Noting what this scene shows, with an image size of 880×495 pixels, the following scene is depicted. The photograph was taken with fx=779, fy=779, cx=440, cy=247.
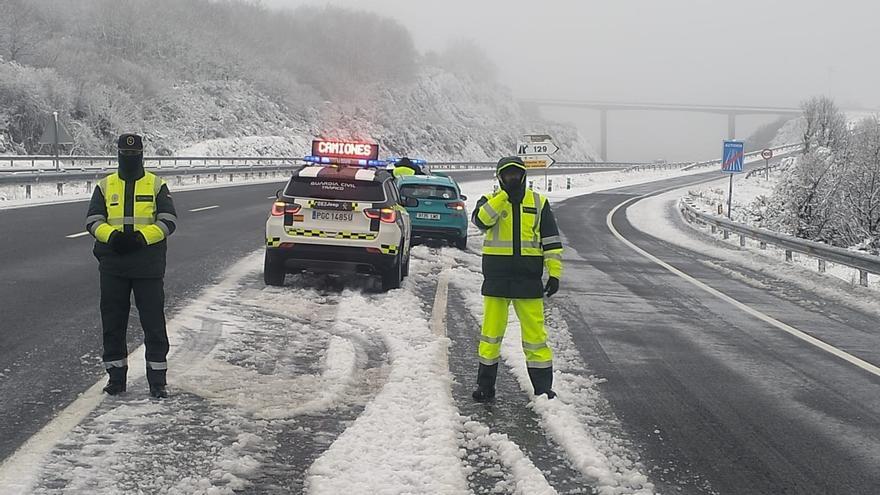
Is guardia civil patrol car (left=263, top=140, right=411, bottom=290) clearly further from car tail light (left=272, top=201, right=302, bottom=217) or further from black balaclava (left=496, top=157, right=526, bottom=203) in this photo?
black balaclava (left=496, top=157, right=526, bottom=203)

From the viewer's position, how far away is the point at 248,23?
92000mm

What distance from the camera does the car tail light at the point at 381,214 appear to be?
1022 centimetres

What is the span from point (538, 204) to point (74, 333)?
4461 millimetres

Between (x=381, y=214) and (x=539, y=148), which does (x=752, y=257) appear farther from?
(x=539, y=148)

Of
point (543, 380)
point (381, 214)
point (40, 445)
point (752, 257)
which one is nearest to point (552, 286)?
point (543, 380)

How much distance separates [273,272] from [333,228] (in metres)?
1.01

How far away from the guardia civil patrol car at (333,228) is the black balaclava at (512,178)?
175 inches

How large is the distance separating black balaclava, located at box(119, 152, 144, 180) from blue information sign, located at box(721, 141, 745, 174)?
79.9 ft

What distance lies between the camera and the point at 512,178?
590 centimetres

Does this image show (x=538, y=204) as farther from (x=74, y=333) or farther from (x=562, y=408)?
(x=74, y=333)

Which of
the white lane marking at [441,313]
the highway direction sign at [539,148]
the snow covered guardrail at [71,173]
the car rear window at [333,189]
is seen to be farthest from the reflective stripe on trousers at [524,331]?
the highway direction sign at [539,148]

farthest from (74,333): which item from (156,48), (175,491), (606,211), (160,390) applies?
(156,48)

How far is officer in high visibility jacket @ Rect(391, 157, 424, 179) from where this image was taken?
1816 centimetres

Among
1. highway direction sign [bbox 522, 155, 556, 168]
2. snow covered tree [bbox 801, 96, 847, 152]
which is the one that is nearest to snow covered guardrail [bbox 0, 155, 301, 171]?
highway direction sign [bbox 522, 155, 556, 168]
